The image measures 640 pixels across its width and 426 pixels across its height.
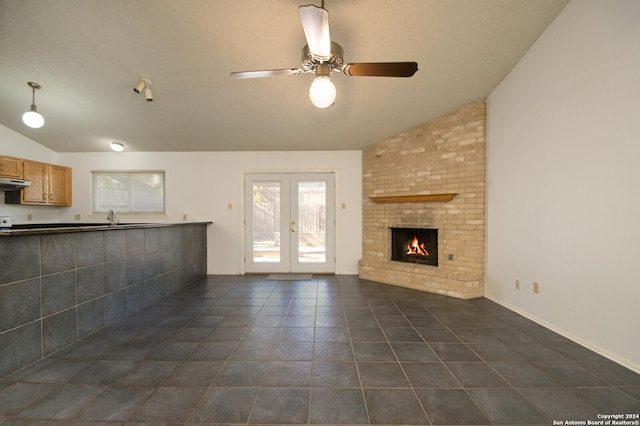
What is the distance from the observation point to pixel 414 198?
4.05 metres

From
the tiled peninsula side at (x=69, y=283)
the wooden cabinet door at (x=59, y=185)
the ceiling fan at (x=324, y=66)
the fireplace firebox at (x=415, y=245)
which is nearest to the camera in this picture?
the ceiling fan at (x=324, y=66)

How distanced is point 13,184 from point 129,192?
4.85 feet

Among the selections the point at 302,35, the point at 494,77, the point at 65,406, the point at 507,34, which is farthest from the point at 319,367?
the point at 494,77

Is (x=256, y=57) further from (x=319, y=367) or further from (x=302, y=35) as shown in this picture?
(x=319, y=367)

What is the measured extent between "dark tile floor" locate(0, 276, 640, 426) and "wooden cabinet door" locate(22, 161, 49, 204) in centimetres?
358

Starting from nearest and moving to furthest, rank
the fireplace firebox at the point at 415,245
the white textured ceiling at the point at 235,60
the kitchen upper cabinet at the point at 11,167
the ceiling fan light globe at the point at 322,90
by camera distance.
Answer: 1. the ceiling fan light globe at the point at 322,90
2. the white textured ceiling at the point at 235,60
3. the kitchen upper cabinet at the point at 11,167
4. the fireplace firebox at the point at 415,245

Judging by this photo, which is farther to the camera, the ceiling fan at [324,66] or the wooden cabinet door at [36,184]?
the wooden cabinet door at [36,184]

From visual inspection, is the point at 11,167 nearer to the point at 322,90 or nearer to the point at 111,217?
the point at 111,217

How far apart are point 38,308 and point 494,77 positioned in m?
5.31

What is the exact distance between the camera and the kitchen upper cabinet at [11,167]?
396 cm

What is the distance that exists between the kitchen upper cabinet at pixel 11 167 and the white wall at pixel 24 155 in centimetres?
36

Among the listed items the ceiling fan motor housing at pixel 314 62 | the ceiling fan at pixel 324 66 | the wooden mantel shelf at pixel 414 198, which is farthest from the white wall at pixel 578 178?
the ceiling fan motor housing at pixel 314 62

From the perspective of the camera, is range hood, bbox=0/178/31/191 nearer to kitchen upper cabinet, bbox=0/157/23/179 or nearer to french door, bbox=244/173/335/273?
kitchen upper cabinet, bbox=0/157/23/179

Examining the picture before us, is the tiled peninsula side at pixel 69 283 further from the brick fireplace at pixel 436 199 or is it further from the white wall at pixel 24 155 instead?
the brick fireplace at pixel 436 199
